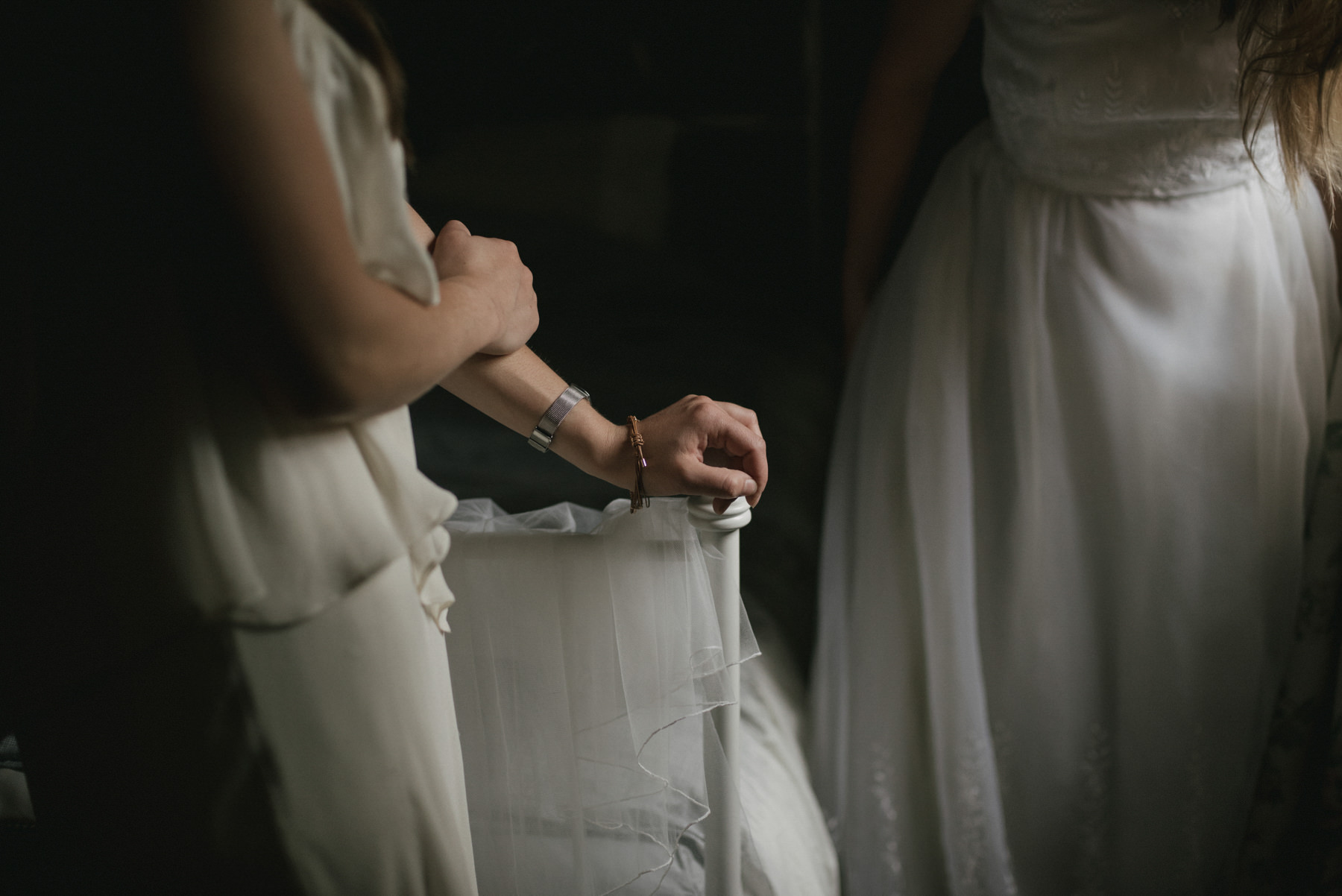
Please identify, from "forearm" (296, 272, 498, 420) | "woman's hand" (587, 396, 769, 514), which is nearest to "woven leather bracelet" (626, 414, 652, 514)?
"woman's hand" (587, 396, 769, 514)

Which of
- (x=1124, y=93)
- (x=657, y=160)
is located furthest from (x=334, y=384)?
(x=657, y=160)

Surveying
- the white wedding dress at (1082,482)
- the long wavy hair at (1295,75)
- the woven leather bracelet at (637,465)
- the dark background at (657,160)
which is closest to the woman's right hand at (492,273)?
the woven leather bracelet at (637,465)

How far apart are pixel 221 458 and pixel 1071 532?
36.9 inches

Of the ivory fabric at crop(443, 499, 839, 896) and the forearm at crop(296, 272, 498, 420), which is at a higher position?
the forearm at crop(296, 272, 498, 420)

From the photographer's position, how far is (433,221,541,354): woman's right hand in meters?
0.54

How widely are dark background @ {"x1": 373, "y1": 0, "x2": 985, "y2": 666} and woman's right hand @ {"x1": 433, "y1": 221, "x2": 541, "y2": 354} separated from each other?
111 cm

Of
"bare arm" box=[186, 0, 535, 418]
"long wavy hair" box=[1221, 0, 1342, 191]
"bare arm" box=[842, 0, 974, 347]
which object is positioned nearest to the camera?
"bare arm" box=[186, 0, 535, 418]

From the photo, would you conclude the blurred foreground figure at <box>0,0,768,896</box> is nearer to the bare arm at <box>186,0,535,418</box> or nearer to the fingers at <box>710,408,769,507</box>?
the bare arm at <box>186,0,535,418</box>

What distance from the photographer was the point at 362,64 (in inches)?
16.4

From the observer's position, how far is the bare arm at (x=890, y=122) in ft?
3.37

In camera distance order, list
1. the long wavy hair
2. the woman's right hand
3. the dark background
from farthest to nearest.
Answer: the dark background → the long wavy hair → the woman's right hand

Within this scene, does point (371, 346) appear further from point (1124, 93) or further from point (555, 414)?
point (1124, 93)

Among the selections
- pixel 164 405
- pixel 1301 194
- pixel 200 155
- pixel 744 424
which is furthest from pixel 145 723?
pixel 1301 194

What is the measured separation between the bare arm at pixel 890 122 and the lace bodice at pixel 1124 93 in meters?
0.07
